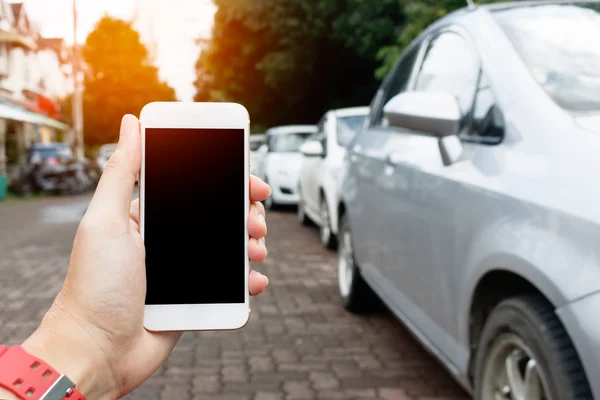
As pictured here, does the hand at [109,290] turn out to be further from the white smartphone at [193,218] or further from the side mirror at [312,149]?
the side mirror at [312,149]

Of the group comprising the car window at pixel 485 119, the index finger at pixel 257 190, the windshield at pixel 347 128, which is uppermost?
the car window at pixel 485 119

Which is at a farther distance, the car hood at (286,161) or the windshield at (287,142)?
the windshield at (287,142)

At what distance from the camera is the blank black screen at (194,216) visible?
1.85 meters

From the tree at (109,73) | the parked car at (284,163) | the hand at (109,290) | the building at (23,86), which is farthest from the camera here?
the tree at (109,73)

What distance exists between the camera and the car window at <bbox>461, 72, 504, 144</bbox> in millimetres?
2957

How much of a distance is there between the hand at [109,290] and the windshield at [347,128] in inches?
295

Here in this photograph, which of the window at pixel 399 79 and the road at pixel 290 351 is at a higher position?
the window at pixel 399 79

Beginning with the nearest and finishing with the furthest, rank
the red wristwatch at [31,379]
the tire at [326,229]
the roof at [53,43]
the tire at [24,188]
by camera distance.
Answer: the red wristwatch at [31,379]
the tire at [326,229]
the tire at [24,188]
the roof at [53,43]

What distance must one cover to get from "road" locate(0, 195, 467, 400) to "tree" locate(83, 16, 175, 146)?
167 feet

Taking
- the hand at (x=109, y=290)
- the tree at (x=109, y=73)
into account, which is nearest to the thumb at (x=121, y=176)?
the hand at (x=109, y=290)

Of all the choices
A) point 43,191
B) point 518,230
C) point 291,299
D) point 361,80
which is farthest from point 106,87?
Answer: point 518,230

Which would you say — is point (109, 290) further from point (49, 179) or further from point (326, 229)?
point (49, 179)

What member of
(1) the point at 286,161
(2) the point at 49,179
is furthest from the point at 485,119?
(2) the point at 49,179

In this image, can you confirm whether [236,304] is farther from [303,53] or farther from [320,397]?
[303,53]
